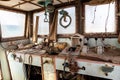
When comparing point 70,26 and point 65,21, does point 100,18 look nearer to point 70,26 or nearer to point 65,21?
point 70,26

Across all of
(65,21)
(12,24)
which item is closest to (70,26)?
(65,21)

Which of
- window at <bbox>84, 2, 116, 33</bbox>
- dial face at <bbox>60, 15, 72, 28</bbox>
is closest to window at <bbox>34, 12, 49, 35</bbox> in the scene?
dial face at <bbox>60, 15, 72, 28</bbox>

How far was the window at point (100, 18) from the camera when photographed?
251 centimetres

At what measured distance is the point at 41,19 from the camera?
11.9 ft

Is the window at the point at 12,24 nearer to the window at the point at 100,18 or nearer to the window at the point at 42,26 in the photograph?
the window at the point at 42,26

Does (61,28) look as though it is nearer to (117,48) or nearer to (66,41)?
(66,41)

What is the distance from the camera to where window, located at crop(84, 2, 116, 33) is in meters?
2.51

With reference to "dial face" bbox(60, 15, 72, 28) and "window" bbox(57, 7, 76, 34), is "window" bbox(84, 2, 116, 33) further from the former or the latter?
"dial face" bbox(60, 15, 72, 28)

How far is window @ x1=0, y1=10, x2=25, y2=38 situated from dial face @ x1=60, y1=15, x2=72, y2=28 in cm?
135

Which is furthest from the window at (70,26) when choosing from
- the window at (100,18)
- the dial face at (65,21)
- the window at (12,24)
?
the window at (12,24)

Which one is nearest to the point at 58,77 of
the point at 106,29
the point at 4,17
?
the point at 106,29

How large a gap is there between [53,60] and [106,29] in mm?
1298

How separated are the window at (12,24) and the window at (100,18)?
78.6 inches

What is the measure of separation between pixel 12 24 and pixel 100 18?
2.38 metres
